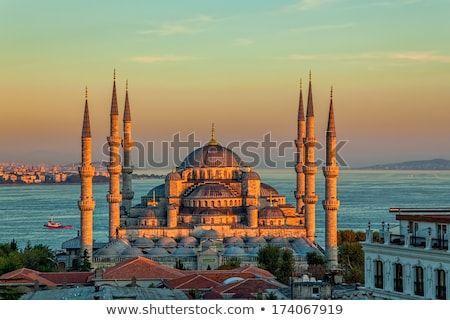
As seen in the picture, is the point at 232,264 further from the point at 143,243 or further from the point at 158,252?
the point at 143,243

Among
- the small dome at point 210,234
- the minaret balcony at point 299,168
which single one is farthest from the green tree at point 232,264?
the minaret balcony at point 299,168

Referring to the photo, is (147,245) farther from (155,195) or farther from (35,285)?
(35,285)

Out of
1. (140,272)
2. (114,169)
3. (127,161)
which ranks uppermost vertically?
(127,161)

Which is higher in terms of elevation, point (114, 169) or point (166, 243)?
point (114, 169)

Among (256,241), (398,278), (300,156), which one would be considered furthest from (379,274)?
(300,156)

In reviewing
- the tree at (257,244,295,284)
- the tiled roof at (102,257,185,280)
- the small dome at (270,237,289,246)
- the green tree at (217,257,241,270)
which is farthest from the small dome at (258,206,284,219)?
the tiled roof at (102,257,185,280)

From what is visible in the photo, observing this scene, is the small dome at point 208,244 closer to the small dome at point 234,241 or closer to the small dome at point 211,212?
the small dome at point 234,241
